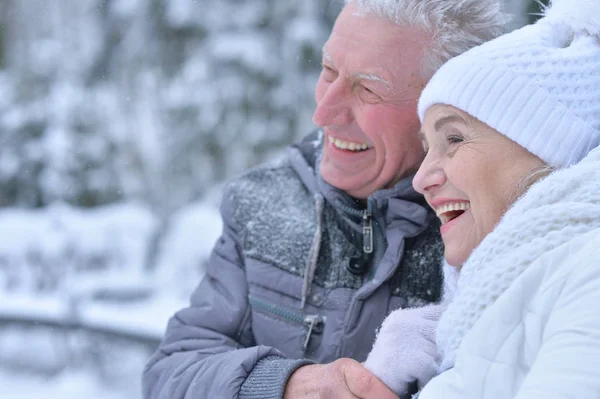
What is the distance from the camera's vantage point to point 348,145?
2242mm

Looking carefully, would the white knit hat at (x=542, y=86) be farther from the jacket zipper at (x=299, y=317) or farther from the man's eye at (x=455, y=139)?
the jacket zipper at (x=299, y=317)

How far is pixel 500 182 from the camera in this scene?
1.61m

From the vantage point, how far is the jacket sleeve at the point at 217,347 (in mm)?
1972

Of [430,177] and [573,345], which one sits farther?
[430,177]

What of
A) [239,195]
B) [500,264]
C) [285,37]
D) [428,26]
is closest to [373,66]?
[428,26]

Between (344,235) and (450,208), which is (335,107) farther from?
(450,208)

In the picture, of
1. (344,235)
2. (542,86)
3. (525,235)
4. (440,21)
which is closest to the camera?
(525,235)

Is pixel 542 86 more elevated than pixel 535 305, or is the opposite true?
pixel 542 86

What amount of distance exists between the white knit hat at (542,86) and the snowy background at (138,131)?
4914mm

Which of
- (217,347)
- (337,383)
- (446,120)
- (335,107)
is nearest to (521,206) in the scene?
(446,120)

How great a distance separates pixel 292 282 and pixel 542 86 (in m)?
0.94

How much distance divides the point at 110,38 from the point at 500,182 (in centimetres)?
881

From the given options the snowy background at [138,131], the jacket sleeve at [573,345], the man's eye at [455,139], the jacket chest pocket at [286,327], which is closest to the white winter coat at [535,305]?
the jacket sleeve at [573,345]

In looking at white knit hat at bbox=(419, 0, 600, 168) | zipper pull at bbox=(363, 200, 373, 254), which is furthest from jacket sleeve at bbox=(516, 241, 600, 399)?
zipper pull at bbox=(363, 200, 373, 254)
